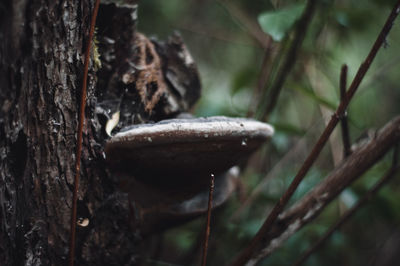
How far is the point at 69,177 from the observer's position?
2.65ft

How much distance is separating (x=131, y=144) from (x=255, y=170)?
4.71ft

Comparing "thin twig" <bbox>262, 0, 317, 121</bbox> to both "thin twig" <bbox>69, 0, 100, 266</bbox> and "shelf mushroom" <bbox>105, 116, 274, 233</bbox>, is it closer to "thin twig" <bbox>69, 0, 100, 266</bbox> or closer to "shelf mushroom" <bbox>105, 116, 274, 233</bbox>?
"shelf mushroom" <bbox>105, 116, 274, 233</bbox>

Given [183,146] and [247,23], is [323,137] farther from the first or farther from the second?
[247,23]

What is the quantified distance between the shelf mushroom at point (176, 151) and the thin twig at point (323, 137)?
138 mm

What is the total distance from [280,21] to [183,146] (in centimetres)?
65

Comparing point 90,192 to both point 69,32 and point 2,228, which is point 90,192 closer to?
point 2,228

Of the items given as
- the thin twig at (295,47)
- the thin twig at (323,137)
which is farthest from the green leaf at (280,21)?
the thin twig at (323,137)

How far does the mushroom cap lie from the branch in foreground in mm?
256

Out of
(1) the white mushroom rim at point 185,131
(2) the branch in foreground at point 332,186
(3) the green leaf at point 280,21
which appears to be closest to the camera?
(1) the white mushroom rim at point 185,131

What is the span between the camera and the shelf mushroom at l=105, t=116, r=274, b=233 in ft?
2.42

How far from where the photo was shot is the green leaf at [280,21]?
3.51 ft

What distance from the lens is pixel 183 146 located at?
762 millimetres

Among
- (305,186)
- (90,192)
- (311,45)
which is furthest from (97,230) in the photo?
(311,45)

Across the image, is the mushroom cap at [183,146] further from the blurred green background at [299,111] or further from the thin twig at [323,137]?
the blurred green background at [299,111]
